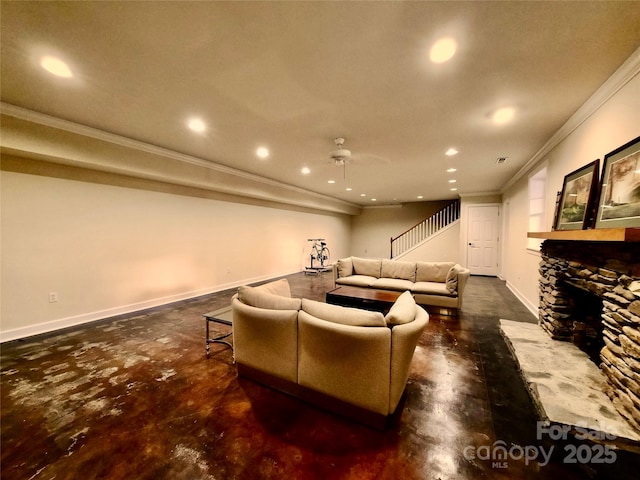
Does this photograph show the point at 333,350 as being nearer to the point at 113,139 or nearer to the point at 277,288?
the point at 277,288

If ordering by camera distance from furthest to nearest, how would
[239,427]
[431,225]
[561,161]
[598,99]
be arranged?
1. [431,225]
2. [561,161]
3. [598,99]
4. [239,427]

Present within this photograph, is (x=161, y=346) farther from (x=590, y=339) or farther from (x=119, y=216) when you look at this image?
(x=590, y=339)

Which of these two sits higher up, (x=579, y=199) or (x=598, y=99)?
(x=598, y=99)

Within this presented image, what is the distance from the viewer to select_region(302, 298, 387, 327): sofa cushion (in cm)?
162

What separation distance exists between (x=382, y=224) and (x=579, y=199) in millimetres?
8538

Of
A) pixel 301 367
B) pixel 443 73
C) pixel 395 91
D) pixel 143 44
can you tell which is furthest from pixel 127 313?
pixel 443 73

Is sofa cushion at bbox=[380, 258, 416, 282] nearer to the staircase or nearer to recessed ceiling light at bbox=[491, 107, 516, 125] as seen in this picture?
recessed ceiling light at bbox=[491, 107, 516, 125]

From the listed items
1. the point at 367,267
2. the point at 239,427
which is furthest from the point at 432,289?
the point at 239,427

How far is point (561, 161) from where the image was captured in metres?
3.07

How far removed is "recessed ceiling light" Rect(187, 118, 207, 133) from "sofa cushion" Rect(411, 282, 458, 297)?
404cm

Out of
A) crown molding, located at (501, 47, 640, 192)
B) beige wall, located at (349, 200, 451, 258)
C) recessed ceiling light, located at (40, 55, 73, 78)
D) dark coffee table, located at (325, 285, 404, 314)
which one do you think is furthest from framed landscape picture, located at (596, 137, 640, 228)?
beige wall, located at (349, 200, 451, 258)

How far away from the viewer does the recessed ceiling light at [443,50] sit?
159cm

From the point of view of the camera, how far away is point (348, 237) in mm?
11445

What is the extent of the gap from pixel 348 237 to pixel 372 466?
10.2 m
